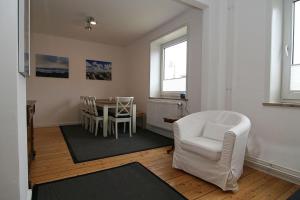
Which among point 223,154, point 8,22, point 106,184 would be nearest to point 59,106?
→ point 106,184

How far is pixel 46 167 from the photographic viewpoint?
2.14 m

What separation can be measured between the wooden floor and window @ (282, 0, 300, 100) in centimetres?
107

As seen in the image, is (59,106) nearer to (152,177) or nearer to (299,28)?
(152,177)

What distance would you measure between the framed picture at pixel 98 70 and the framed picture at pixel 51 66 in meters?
0.60

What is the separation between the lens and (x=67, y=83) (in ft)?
15.9

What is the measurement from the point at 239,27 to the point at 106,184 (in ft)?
8.37

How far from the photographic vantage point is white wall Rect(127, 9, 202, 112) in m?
3.02

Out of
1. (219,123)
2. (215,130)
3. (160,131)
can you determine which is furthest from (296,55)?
(160,131)

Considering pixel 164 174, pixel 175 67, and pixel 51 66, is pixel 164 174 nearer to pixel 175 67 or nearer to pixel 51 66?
pixel 175 67

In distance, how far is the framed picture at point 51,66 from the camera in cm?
446

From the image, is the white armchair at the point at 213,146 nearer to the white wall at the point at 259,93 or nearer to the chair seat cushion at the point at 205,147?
the chair seat cushion at the point at 205,147

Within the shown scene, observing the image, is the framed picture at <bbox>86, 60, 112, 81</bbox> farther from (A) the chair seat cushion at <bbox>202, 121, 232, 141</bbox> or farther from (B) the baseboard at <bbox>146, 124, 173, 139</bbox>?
(A) the chair seat cushion at <bbox>202, 121, 232, 141</bbox>

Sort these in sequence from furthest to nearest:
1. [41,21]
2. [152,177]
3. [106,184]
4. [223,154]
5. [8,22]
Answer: [41,21] → [152,177] → [106,184] → [223,154] → [8,22]

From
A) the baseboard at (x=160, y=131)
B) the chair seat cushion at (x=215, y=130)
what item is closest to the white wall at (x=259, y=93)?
the chair seat cushion at (x=215, y=130)
